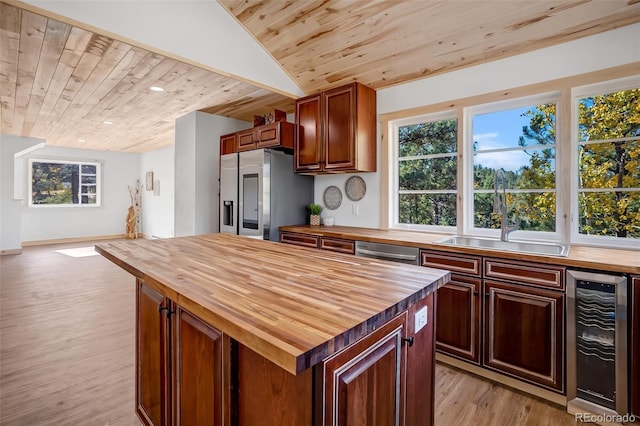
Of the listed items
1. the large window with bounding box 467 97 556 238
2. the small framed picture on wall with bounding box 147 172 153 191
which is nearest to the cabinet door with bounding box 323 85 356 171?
the large window with bounding box 467 97 556 238

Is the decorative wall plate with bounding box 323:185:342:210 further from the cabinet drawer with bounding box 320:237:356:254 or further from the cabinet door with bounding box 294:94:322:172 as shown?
the cabinet drawer with bounding box 320:237:356:254

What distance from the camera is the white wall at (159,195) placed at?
7794 mm

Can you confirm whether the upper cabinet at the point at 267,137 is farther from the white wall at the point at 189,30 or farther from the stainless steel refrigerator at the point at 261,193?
the white wall at the point at 189,30

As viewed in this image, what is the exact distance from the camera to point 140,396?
5.56 ft

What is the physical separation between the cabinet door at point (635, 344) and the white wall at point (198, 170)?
14.4ft

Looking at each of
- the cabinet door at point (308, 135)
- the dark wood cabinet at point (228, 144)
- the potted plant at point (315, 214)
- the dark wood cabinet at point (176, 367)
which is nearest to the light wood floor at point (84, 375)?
the dark wood cabinet at point (176, 367)

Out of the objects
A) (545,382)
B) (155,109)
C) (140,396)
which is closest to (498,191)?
(545,382)

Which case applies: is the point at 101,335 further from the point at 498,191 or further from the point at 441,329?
the point at 498,191

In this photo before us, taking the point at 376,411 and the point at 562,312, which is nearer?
the point at 376,411

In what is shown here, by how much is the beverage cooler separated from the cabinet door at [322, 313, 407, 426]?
55.3 inches

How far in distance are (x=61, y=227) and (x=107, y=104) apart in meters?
5.79

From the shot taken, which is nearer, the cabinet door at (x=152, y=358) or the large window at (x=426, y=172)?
the cabinet door at (x=152, y=358)

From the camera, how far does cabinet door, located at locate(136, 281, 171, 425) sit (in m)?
1.36

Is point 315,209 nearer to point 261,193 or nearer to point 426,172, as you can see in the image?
point 261,193
